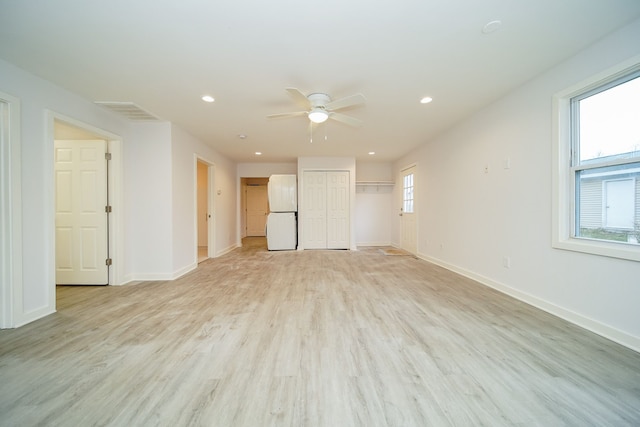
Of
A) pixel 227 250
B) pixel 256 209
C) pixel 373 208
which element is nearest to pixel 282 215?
pixel 227 250

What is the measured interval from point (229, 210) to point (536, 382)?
6.43 meters

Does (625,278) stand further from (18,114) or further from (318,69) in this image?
(18,114)

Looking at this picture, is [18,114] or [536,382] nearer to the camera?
[536,382]

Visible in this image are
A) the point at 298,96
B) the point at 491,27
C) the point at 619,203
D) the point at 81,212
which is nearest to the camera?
the point at 491,27

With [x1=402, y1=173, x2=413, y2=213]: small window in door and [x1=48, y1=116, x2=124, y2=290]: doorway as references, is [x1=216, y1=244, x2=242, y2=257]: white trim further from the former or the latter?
[x1=402, y1=173, x2=413, y2=213]: small window in door

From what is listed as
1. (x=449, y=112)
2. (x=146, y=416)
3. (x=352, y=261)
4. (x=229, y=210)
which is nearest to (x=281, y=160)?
(x=229, y=210)

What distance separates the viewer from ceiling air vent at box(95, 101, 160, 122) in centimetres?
305

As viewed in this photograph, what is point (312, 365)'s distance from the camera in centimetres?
161

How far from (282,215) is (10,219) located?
14.6 ft

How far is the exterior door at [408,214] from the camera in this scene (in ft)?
18.5

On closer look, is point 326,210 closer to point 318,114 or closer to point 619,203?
point 318,114

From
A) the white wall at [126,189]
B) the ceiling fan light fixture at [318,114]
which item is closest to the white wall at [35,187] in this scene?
the white wall at [126,189]

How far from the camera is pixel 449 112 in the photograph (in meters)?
3.44

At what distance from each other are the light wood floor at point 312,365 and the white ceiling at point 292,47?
2.45 m
